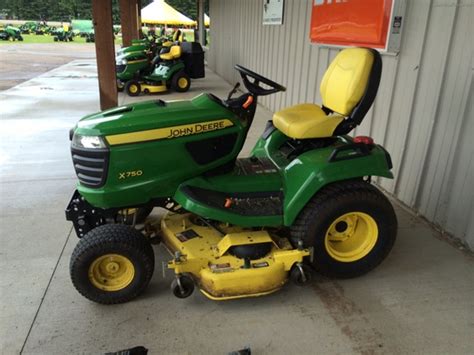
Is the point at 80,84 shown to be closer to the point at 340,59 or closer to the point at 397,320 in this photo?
the point at 340,59

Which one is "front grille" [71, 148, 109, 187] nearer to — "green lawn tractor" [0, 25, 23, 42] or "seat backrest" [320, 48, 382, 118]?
"seat backrest" [320, 48, 382, 118]

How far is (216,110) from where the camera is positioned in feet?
7.55

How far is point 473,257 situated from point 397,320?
964 mm

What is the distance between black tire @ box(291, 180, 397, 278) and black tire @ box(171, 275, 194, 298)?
2.07ft

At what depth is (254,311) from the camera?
2.20m

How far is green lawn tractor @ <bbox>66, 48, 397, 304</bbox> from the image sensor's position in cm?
214

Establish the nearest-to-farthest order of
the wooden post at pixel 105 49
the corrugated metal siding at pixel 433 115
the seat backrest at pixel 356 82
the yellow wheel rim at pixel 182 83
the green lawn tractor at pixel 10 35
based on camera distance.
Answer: the seat backrest at pixel 356 82
the corrugated metal siding at pixel 433 115
the wooden post at pixel 105 49
the yellow wheel rim at pixel 182 83
the green lawn tractor at pixel 10 35

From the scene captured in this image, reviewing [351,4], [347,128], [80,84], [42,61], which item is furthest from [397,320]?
[42,61]

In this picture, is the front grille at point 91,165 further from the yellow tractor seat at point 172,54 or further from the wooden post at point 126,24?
the wooden post at point 126,24

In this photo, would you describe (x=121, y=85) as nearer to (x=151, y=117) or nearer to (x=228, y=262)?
(x=151, y=117)

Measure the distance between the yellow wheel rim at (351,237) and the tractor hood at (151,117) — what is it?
93cm

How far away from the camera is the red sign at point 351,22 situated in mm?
3338

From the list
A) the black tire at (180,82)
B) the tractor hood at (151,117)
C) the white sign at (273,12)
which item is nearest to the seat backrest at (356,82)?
the tractor hood at (151,117)

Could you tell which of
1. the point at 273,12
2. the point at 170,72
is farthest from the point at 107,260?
the point at 170,72
